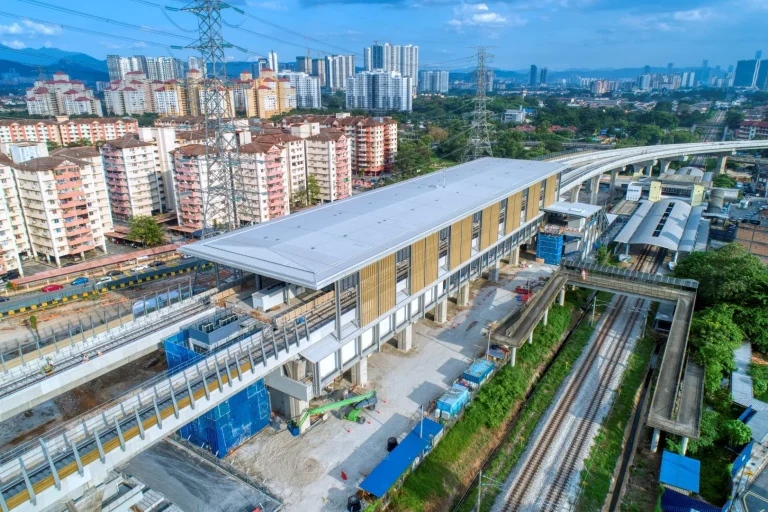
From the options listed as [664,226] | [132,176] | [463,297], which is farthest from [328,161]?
[664,226]

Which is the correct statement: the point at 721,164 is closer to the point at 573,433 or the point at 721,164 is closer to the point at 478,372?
the point at 478,372

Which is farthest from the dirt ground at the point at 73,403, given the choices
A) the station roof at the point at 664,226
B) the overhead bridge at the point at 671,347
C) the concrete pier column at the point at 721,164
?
the concrete pier column at the point at 721,164

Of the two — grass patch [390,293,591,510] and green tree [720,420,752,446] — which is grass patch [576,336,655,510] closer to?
grass patch [390,293,591,510]

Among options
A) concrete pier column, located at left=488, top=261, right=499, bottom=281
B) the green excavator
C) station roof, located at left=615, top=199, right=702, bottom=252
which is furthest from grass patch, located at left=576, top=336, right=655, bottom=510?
station roof, located at left=615, top=199, right=702, bottom=252

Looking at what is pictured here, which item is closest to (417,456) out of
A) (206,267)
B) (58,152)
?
(206,267)

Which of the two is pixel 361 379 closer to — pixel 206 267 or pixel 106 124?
pixel 206 267

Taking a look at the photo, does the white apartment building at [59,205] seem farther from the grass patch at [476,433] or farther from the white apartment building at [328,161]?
the grass patch at [476,433]
